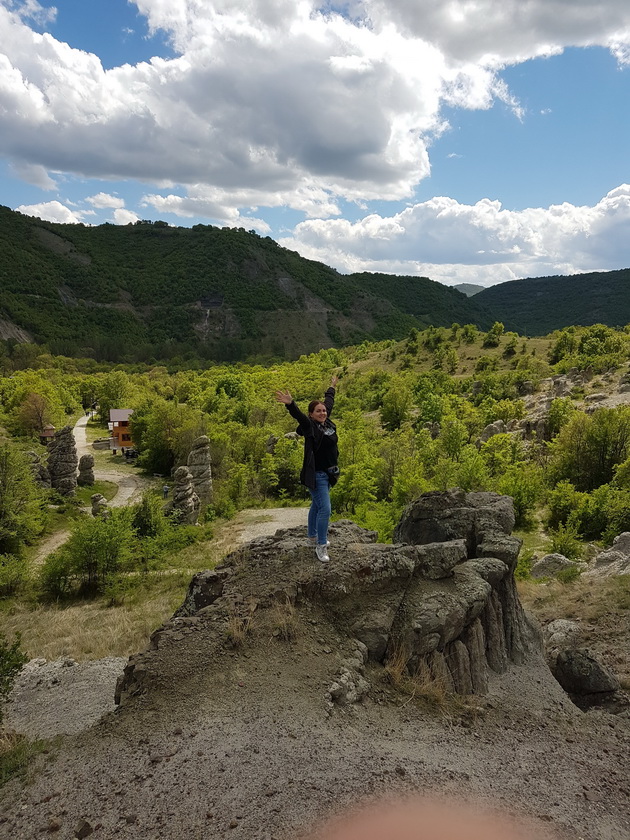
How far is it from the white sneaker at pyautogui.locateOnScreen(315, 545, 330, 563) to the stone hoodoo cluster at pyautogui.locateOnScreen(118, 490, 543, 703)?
11 cm

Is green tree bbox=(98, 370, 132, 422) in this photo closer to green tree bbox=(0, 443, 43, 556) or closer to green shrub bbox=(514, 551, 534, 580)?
green tree bbox=(0, 443, 43, 556)

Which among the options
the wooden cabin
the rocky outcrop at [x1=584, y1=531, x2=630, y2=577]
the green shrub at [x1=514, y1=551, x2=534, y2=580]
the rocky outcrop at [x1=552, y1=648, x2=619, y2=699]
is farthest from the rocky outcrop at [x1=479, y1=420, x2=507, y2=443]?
the wooden cabin

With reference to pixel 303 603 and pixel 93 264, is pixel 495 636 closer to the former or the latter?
pixel 303 603

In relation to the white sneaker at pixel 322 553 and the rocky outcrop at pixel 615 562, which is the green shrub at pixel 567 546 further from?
the white sneaker at pixel 322 553

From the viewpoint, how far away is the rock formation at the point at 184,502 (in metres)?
30.4

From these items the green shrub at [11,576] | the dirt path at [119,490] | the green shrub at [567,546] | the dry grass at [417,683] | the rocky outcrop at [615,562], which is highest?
the dry grass at [417,683]

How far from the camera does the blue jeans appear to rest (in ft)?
28.1

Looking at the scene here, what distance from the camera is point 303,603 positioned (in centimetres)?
830

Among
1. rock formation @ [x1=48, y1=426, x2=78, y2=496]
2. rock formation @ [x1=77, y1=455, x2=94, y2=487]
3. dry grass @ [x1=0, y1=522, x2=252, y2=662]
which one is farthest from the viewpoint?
rock formation @ [x1=77, y1=455, x2=94, y2=487]

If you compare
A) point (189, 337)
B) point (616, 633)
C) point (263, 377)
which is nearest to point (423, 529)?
point (616, 633)

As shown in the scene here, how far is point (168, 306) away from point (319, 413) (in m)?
180

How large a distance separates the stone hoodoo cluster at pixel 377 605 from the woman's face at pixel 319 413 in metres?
2.54

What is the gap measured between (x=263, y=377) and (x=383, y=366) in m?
19.3

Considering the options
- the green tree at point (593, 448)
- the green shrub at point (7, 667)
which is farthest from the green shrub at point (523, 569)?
the green shrub at point (7, 667)
